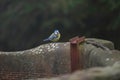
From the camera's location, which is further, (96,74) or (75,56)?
(75,56)

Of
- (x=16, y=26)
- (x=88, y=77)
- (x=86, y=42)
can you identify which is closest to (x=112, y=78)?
(x=88, y=77)

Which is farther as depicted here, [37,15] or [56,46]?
[37,15]

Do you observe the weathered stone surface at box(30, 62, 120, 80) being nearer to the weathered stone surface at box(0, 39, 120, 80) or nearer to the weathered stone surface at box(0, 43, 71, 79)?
the weathered stone surface at box(0, 39, 120, 80)

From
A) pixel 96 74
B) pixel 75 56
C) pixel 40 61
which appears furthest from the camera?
pixel 40 61

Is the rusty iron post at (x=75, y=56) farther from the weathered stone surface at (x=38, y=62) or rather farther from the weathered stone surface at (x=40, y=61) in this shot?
the weathered stone surface at (x=40, y=61)

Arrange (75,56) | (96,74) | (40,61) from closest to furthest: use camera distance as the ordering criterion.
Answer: (96,74) → (75,56) → (40,61)

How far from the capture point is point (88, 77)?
2055 mm

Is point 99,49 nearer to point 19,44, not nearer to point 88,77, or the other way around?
point 88,77

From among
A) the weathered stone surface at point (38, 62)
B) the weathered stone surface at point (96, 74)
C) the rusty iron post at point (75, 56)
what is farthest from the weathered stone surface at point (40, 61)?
the weathered stone surface at point (96, 74)

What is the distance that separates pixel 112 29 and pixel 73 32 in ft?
2.49

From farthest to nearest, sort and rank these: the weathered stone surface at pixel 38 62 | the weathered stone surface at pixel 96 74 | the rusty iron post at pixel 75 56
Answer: the weathered stone surface at pixel 38 62 → the rusty iron post at pixel 75 56 → the weathered stone surface at pixel 96 74

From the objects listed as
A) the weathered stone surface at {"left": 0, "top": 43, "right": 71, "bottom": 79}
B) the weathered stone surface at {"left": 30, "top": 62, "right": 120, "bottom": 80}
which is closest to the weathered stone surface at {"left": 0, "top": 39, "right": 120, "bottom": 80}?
the weathered stone surface at {"left": 0, "top": 43, "right": 71, "bottom": 79}

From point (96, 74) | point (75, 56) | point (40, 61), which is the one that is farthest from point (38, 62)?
point (96, 74)

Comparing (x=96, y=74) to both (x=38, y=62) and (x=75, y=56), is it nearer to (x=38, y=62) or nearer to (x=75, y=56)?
(x=75, y=56)
